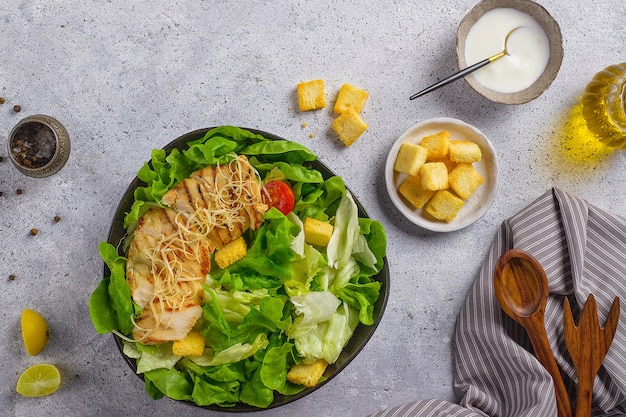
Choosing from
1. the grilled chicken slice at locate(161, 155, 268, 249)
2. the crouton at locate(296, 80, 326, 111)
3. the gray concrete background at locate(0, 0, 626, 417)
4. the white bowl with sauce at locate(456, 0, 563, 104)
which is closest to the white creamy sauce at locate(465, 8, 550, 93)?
the white bowl with sauce at locate(456, 0, 563, 104)

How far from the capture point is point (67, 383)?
309 cm

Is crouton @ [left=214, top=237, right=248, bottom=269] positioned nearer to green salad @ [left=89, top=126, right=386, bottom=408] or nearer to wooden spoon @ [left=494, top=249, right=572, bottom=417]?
green salad @ [left=89, top=126, right=386, bottom=408]

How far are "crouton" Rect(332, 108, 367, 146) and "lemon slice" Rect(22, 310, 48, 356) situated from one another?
164 centimetres

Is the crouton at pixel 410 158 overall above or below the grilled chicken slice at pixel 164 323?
above

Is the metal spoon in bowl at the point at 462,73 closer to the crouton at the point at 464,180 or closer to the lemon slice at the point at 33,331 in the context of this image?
the crouton at the point at 464,180

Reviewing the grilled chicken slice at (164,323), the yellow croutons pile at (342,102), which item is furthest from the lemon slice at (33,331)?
the yellow croutons pile at (342,102)

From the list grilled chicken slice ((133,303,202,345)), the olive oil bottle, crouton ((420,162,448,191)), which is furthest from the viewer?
the olive oil bottle

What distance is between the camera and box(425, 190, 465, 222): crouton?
9.78ft

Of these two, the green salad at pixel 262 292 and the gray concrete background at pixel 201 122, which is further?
the gray concrete background at pixel 201 122

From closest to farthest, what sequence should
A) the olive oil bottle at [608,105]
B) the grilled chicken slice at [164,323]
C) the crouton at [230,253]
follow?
the grilled chicken slice at [164,323] < the crouton at [230,253] < the olive oil bottle at [608,105]

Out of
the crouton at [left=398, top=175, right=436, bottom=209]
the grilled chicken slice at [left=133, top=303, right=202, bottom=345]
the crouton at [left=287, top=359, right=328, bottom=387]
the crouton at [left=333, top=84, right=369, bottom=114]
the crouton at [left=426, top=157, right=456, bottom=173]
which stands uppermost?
the crouton at [left=333, top=84, right=369, bottom=114]

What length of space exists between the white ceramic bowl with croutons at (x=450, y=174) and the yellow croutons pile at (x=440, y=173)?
11mm

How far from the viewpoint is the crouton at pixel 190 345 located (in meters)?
2.59

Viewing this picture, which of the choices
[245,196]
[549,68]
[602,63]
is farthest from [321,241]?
[602,63]
